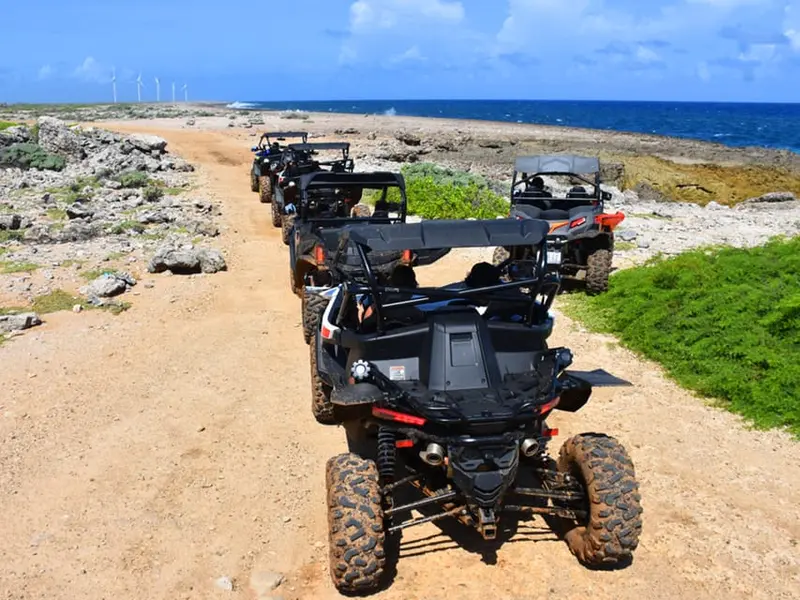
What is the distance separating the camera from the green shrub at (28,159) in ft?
76.9

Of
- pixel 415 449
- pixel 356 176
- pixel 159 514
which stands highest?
pixel 356 176

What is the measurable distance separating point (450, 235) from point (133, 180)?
1791 cm

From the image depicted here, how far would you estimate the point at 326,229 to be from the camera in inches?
380

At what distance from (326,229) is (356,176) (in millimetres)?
859

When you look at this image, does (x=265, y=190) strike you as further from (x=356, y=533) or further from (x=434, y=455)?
(x=356, y=533)

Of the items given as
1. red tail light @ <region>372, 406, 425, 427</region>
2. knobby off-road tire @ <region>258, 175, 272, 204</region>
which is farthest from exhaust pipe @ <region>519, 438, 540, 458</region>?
knobby off-road tire @ <region>258, 175, 272, 204</region>

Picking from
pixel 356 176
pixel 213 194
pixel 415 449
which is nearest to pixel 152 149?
pixel 213 194

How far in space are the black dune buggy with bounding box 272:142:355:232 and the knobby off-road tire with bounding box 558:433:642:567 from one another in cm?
1006

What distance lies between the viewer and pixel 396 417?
438 cm

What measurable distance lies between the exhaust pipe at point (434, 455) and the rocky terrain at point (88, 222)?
6831 millimetres

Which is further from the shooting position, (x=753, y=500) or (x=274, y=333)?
(x=274, y=333)

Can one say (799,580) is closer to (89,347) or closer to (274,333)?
(274,333)

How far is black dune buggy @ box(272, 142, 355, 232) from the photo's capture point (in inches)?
575

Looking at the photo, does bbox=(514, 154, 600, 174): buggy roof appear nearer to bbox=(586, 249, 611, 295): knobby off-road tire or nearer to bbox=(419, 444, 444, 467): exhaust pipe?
bbox=(586, 249, 611, 295): knobby off-road tire
